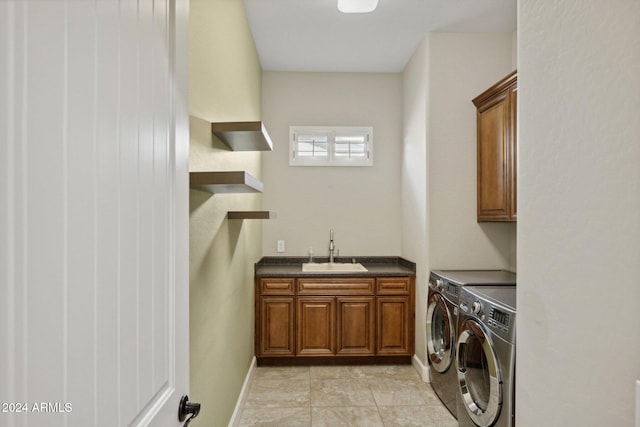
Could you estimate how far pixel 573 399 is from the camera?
961 mm

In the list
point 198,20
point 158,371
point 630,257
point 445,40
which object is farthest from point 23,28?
point 445,40

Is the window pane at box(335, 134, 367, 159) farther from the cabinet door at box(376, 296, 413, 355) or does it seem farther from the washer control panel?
the washer control panel

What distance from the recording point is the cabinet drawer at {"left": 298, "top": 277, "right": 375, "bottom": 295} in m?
3.40

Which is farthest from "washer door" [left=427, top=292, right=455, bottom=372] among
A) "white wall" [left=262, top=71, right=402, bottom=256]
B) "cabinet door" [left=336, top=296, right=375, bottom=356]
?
"white wall" [left=262, top=71, right=402, bottom=256]

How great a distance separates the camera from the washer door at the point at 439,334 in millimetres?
2531

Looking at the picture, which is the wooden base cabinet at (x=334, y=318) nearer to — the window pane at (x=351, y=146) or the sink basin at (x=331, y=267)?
the sink basin at (x=331, y=267)

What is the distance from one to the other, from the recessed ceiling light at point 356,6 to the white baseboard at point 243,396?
2.76 m

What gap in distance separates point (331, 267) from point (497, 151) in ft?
6.03

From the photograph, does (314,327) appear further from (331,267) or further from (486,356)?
(486,356)

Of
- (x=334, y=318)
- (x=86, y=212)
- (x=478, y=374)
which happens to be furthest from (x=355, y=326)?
(x=86, y=212)

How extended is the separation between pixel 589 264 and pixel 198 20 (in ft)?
5.26

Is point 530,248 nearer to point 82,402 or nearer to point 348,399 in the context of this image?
point 82,402

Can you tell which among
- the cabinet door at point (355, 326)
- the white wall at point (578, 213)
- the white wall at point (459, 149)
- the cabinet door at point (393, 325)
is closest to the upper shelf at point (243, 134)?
the white wall at point (578, 213)

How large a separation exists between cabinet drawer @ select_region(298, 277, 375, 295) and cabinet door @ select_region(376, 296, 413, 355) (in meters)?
0.18
